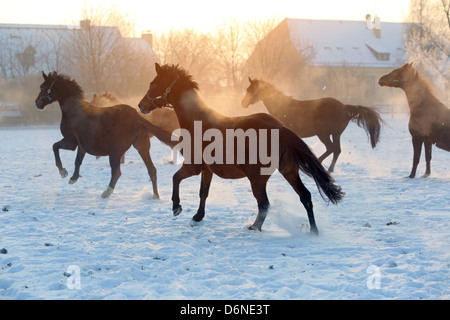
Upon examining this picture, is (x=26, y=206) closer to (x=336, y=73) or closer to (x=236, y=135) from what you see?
(x=236, y=135)

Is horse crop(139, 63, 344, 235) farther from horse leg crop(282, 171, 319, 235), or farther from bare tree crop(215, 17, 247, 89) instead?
bare tree crop(215, 17, 247, 89)

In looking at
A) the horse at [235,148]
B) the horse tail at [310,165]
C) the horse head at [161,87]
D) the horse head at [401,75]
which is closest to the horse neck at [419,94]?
the horse head at [401,75]

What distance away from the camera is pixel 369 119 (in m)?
10.6

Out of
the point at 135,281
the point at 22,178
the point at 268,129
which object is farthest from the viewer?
the point at 22,178

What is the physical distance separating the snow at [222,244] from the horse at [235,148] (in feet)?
1.78

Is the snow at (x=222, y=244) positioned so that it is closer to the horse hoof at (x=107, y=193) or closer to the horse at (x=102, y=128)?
the horse hoof at (x=107, y=193)

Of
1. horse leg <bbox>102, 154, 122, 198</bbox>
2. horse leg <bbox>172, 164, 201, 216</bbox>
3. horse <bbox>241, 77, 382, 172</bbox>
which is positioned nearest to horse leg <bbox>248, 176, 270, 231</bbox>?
horse leg <bbox>172, 164, 201, 216</bbox>

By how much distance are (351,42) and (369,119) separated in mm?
47331

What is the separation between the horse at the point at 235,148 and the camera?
18.4 feet

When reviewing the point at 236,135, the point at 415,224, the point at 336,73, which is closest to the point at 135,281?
the point at 236,135

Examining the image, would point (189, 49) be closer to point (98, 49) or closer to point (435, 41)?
point (98, 49)

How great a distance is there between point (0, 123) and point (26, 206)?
105 feet

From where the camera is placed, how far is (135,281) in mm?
4172

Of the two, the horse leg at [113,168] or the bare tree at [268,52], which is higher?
the bare tree at [268,52]
